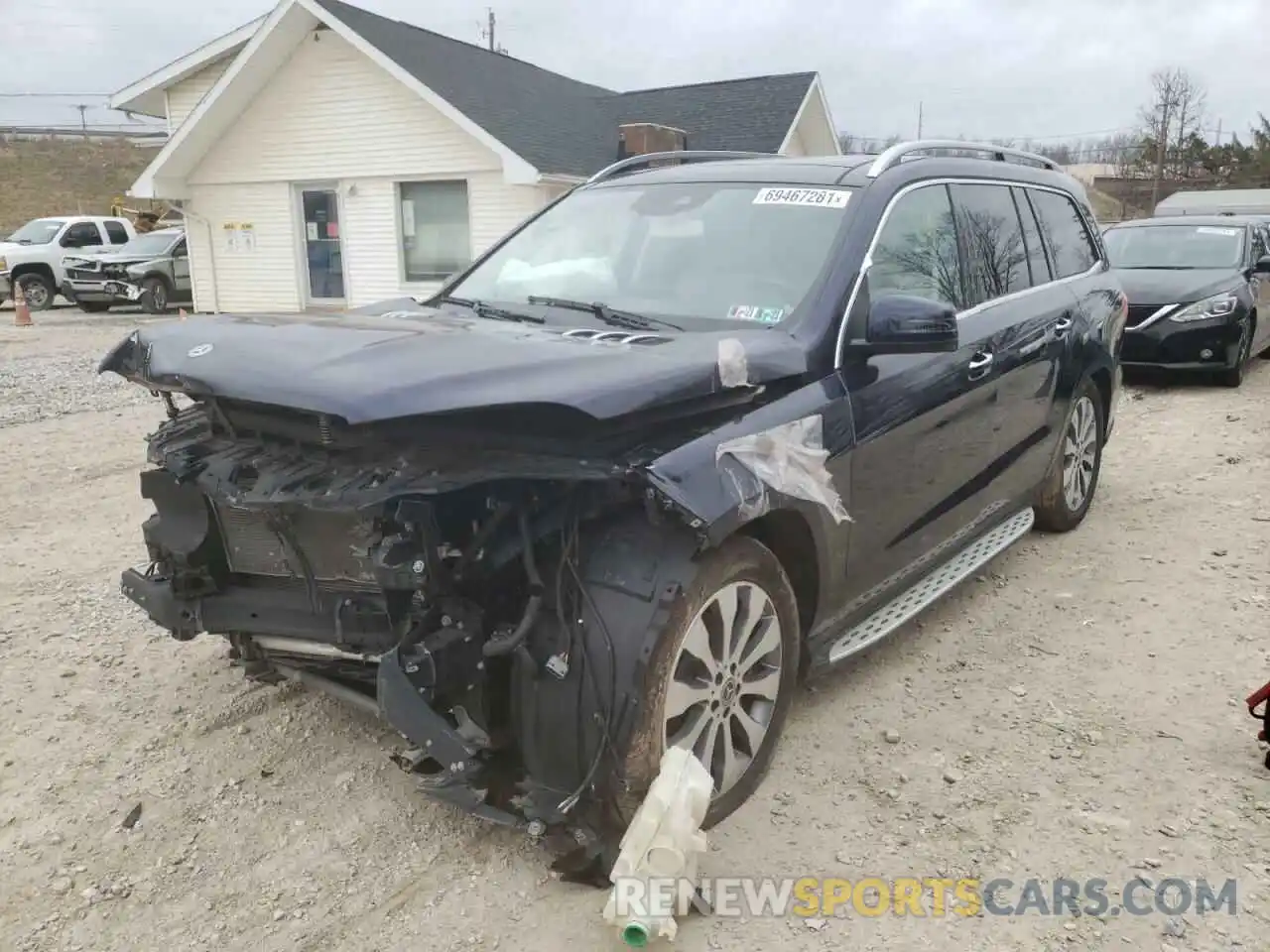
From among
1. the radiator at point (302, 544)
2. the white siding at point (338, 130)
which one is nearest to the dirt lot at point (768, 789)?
the radiator at point (302, 544)

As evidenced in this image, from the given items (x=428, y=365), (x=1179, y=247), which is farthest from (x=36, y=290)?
(x=428, y=365)

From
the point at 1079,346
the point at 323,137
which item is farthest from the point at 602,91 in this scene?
the point at 1079,346

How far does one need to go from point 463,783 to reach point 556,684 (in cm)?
35

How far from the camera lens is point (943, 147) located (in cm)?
426

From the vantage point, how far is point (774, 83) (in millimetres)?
18844

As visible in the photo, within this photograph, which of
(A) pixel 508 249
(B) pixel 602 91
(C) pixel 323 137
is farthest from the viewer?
(B) pixel 602 91

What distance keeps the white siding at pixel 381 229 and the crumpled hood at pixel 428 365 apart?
530 inches

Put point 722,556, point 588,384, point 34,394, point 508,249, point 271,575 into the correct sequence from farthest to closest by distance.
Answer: point 34,394 < point 508,249 < point 271,575 < point 722,556 < point 588,384

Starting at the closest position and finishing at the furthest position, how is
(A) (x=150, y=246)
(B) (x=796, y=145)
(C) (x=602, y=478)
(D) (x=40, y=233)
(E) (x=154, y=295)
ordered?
(C) (x=602, y=478) → (B) (x=796, y=145) → (E) (x=154, y=295) → (A) (x=150, y=246) → (D) (x=40, y=233)

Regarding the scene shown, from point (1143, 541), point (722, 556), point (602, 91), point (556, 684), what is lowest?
point (1143, 541)

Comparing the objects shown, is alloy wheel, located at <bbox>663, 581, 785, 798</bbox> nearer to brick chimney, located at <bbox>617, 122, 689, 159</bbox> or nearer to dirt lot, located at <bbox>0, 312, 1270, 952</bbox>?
dirt lot, located at <bbox>0, 312, 1270, 952</bbox>

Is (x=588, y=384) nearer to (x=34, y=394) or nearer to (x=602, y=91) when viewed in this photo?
(x=34, y=394)

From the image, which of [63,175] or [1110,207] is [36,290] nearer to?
[63,175]

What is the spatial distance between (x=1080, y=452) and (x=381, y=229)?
14079 millimetres
